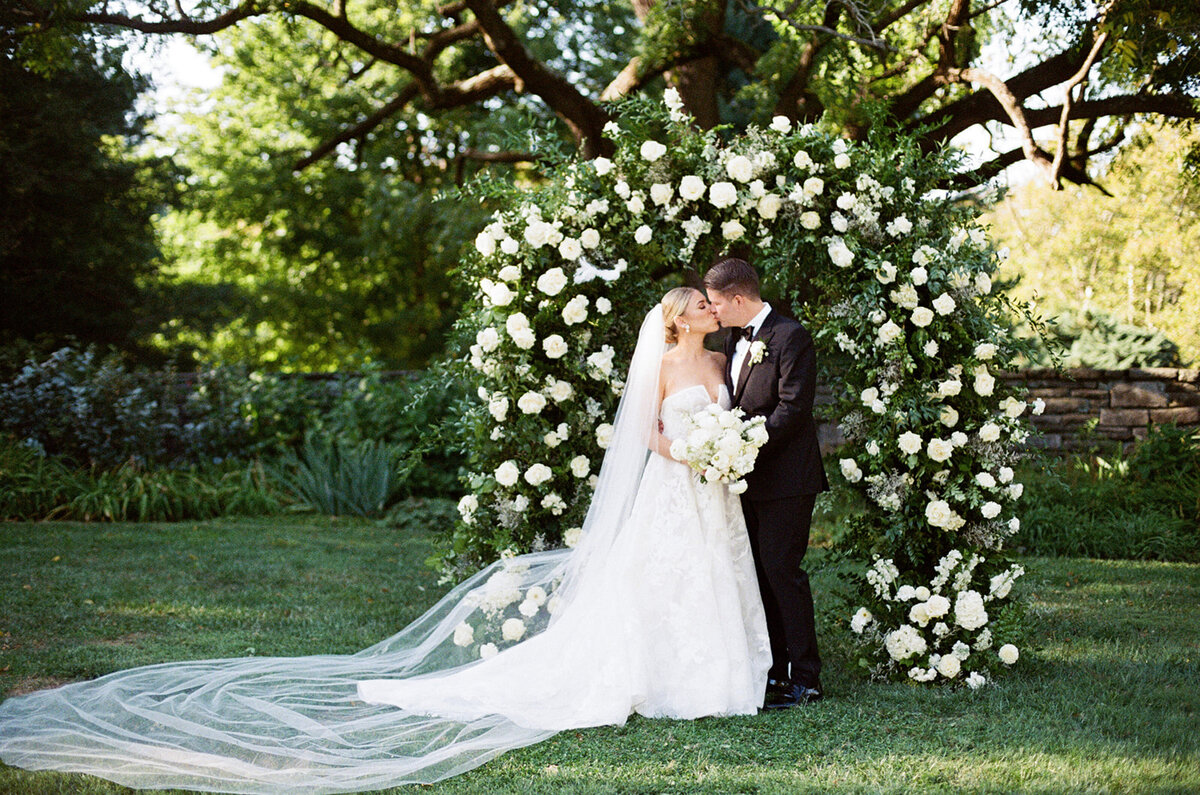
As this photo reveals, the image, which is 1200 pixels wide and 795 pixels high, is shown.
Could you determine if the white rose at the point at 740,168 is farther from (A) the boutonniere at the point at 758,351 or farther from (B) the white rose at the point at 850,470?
(B) the white rose at the point at 850,470

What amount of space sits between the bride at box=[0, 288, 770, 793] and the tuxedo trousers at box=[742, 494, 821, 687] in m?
0.11

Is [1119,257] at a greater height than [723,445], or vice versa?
[1119,257]

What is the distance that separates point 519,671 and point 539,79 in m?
7.21

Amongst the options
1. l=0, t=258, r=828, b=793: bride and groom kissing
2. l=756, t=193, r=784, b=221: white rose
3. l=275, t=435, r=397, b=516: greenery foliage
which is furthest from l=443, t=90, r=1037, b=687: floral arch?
l=275, t=435, r=397, b=516: greenery foliage

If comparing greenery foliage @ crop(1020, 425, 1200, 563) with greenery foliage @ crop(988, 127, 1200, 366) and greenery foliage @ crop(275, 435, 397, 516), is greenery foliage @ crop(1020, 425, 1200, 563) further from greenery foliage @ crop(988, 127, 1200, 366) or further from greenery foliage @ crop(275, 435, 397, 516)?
greenery foliage @ crop(275, 435, 397, 516)

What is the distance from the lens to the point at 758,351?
4.81 meters

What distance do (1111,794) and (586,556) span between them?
252 cm

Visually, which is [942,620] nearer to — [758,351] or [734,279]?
[758,351]

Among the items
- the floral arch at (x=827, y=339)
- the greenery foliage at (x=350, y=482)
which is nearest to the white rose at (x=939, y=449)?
the floral arch at (x=827, y=339)

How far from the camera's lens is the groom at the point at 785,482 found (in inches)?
186

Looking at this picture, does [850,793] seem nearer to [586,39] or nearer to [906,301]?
[906,301]

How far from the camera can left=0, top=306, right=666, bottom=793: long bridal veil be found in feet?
12.5

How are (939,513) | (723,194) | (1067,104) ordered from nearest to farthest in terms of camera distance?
(939,513) < (723,194) < (1067,104)

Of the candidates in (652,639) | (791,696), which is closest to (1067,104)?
(791,696)
